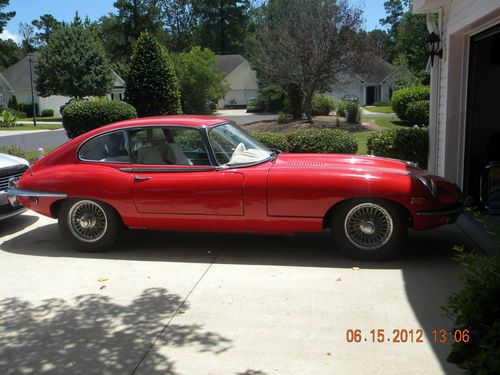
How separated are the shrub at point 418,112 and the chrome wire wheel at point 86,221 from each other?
2031 cm

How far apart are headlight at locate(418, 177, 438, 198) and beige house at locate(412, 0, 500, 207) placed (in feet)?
9.24

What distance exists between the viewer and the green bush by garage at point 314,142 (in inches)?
449

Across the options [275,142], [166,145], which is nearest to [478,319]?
[166,145]

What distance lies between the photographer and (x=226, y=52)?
266 feet

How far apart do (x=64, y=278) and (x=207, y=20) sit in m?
81.0

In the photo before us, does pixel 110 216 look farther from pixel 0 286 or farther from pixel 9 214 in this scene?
pixel 9 214

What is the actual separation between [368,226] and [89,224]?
10.4ft

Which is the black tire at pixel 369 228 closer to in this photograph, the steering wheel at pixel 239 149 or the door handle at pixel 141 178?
the steering wheel at pixel 239 149

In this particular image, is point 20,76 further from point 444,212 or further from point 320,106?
point 444,212

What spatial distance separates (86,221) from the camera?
598 centimetres

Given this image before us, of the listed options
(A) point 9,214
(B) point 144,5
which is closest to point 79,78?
(B) point 144,5

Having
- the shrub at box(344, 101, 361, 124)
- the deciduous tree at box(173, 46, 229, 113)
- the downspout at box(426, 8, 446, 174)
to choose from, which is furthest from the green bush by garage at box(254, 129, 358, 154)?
the deciduous tree at box(173, 46, 229, 113)
